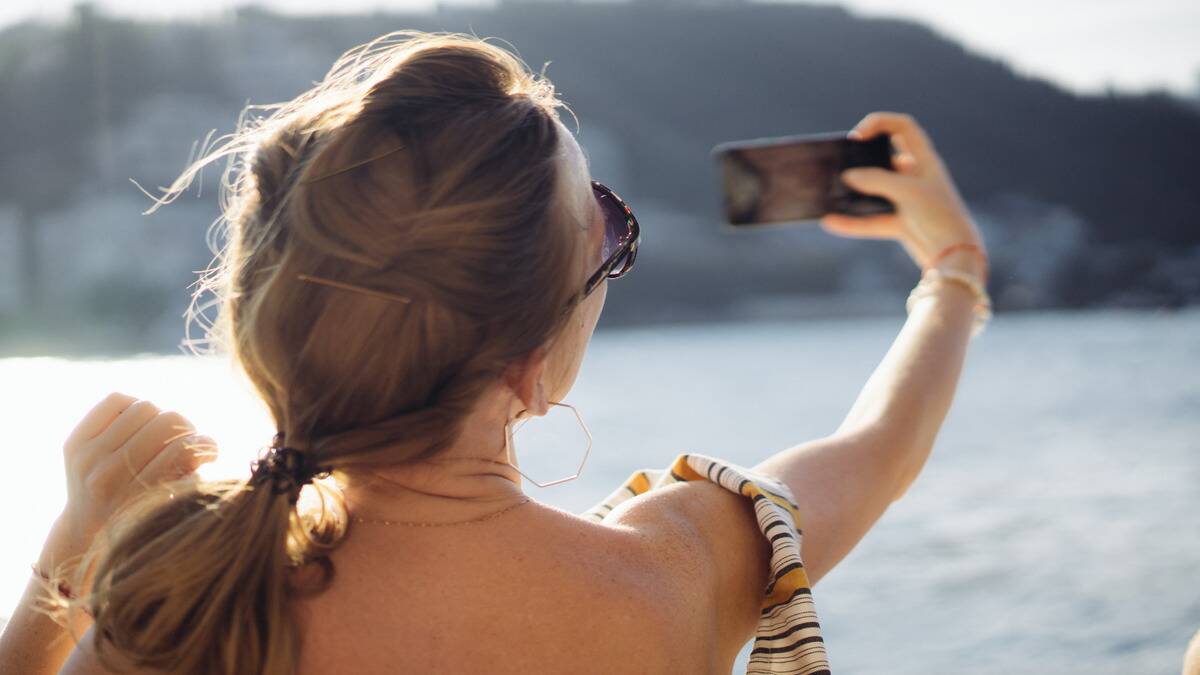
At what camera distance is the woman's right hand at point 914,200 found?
1357 millimetres

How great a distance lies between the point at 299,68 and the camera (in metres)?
27.2

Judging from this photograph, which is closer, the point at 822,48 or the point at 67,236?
the point at 67,236

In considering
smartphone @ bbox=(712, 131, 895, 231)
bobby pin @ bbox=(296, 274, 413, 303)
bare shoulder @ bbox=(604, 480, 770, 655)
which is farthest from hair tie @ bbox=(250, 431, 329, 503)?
smartphone @ bbox=(712, 131, 895, 231)

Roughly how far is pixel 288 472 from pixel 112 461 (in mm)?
160

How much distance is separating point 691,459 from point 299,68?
28.0m

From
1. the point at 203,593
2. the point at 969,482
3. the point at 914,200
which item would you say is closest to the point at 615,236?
the point at 203,593

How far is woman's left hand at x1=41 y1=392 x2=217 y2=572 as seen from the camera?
0.87 meters

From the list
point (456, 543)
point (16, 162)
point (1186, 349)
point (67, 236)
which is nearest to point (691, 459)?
point (456, 543)

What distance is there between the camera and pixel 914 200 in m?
1.36

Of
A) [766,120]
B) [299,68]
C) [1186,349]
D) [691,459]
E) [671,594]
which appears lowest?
[671,594]

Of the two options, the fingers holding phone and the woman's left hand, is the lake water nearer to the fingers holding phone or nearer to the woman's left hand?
the woman's left hand

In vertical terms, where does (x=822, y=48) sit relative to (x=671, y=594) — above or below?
above

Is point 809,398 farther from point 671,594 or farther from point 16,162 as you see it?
point 16,162

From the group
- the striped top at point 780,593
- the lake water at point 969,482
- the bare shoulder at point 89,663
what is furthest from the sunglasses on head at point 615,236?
the bare shoulder at point 89,663
